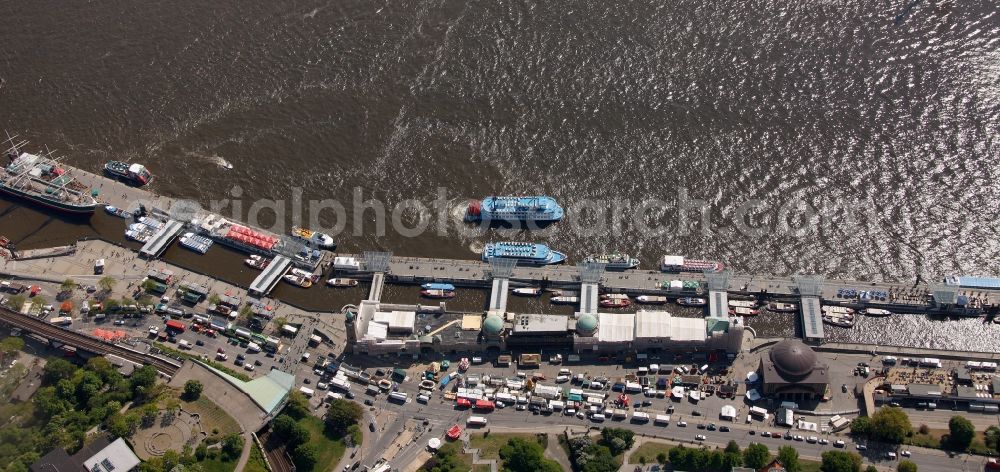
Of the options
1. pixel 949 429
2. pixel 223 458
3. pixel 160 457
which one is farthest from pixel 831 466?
pixel 160 457

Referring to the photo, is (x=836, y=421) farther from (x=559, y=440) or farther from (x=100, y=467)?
(x=100, y=467)

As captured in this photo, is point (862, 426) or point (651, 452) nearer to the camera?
point (862, 426)

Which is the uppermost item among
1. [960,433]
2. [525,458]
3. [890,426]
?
[890,426]

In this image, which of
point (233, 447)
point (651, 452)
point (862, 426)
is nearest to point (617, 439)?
point (651, 452)

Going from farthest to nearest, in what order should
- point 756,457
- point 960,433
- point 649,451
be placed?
point 649,451 → point 960,433 → point 756,457

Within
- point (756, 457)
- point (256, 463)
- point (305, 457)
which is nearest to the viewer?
point (756, 457)

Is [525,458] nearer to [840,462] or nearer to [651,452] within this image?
[651,452]

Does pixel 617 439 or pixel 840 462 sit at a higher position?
pixel 617 439

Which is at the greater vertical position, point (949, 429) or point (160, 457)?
point (949, 429)
